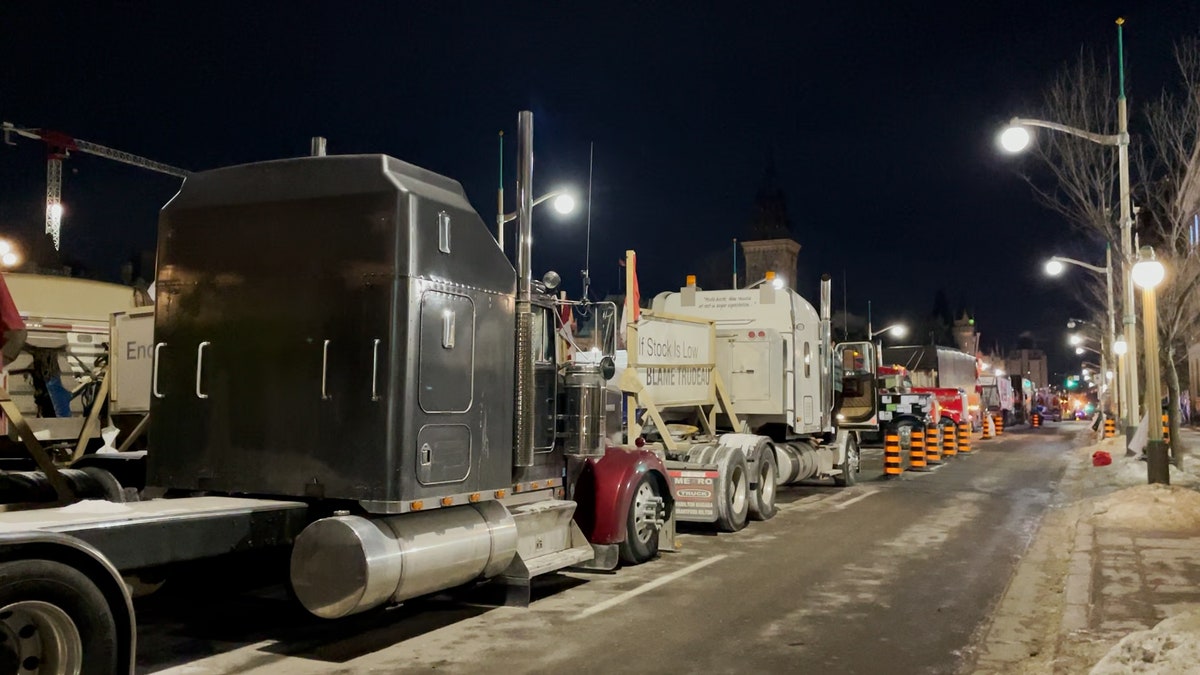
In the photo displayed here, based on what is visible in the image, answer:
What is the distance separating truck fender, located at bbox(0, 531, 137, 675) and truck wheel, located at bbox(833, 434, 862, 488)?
15863 millimetres

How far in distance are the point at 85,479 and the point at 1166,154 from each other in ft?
75.7

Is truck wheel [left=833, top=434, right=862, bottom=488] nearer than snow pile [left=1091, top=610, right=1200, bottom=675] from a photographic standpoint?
No

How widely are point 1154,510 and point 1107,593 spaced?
5.45m

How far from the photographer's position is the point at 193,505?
6285 mm

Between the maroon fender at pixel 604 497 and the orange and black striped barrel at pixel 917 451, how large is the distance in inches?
643

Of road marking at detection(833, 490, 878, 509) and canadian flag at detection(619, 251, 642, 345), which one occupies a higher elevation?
canadian flag at detection(619, 251, 642, 345)

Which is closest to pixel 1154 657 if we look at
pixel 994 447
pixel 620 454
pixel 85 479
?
pixel 620 454

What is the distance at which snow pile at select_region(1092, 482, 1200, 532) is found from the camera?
12.7m

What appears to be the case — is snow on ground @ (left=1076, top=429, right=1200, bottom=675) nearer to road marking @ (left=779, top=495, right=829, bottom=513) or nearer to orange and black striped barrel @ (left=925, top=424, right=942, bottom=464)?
orange and black striped barrel @ (left=925, top=424, right=942, bottom=464)

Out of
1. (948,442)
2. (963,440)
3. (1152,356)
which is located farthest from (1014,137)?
(963,440)

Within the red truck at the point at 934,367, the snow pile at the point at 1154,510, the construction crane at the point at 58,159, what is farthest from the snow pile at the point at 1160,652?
the construction crane at the point at 58,159

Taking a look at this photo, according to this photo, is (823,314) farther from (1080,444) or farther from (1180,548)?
(1080,444)

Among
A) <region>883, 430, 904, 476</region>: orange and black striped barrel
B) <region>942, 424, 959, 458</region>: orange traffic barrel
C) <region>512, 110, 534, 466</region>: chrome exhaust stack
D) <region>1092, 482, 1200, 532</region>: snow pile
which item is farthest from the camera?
<region>942, 424, 959, 458</region>: orange traffic barrel

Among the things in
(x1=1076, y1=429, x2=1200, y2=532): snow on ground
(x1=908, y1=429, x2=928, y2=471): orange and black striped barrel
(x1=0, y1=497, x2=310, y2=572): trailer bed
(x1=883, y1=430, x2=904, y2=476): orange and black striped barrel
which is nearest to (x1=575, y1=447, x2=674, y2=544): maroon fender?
(x1=0, y1=497, x2=310, y2=572): trailer bed
